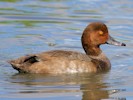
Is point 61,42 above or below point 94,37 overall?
below

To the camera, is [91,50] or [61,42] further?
[61,42]

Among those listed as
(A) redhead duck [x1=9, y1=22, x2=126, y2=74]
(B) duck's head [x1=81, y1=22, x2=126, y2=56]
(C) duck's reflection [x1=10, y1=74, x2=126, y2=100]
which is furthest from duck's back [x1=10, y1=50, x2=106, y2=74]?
(B) duck's head [x1=81, y1=22, x2=126, y2=56]

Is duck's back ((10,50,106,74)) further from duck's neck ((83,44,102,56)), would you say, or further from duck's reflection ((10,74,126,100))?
duck's neck ((83,44,102,56))

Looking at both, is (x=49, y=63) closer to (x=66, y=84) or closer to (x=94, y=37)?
(x=66, y=84)

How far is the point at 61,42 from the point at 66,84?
12.1 ft

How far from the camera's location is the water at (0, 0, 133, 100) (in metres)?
10.9

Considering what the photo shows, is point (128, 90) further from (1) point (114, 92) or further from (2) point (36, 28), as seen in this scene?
(2) point (36, 28)

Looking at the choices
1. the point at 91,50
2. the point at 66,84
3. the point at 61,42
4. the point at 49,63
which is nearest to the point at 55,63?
the point at 49,63

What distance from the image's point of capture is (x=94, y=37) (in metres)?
13.5

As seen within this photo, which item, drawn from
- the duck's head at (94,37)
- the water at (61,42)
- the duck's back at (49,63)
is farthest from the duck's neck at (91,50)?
the duck's back at (49,63)

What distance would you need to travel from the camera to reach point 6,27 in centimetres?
1634

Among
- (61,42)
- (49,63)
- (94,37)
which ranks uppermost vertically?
(94,37)

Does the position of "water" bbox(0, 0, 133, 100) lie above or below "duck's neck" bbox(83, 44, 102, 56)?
below

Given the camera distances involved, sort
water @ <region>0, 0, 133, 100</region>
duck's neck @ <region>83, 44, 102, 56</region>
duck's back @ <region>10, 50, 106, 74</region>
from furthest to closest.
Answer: duck's neck @ <region>83, 44, 102, 56</region> < duck's back @ <region>10, 50, 106, 74</region> < water @ <region>0, 0, 133, 100</region>
